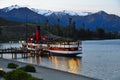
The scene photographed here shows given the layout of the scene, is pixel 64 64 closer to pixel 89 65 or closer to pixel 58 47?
pixel 89 65

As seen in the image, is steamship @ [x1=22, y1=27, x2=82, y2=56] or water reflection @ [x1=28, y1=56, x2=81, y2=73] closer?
water reflection @ [x1=28, y1=56, x2=81, y2=73]

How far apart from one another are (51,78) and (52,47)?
86598mm

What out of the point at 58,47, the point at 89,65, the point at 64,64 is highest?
the point at 58,47

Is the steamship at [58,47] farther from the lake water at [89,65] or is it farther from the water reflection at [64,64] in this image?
the water reflection at [64,64]

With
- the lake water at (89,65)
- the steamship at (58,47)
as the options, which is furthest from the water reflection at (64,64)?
the steamship at (58,47)

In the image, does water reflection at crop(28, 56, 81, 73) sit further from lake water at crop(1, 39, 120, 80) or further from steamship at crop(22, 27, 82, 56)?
steamship at crop(22, 27, 82, 56)

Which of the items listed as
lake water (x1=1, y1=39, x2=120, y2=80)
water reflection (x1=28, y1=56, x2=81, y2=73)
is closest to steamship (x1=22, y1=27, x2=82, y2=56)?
lake water (x1=1, y1=39, x2=120, y2=80)

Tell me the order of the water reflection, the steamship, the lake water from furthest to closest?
the steamship < the water reflection < the lake water

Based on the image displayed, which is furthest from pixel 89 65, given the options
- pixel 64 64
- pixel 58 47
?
pixel 58 47

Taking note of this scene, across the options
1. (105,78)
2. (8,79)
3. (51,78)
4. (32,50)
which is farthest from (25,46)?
(8,79)

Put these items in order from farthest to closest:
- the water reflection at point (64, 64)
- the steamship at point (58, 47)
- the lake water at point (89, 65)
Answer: the steamship at point (58, 47), the water reflection at point (64, 64), the lake water at point (89, 65)

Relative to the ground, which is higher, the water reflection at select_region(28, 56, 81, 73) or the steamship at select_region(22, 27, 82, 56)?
the steamship at select_region(22, 27, 82, 56)

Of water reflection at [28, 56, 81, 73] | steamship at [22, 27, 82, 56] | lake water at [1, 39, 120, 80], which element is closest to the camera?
lake water at [1, 39, 120, 80]

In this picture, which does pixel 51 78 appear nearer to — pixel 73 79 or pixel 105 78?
pixel 73 79
